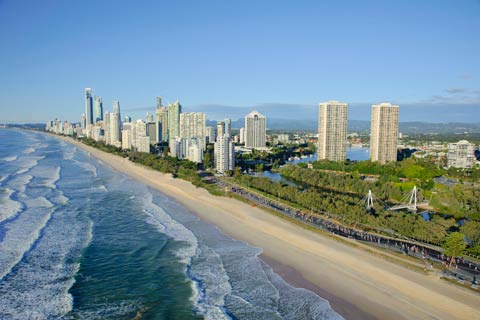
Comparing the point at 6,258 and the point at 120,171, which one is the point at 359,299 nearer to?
the point at 6,258

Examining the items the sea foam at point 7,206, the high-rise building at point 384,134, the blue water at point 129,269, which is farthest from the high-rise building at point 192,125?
the blue water at point 129,269

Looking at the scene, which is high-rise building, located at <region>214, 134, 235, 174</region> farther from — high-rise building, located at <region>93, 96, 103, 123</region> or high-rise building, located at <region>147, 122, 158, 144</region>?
high-rise building, located at <region>93, 96, 103, 123</region>

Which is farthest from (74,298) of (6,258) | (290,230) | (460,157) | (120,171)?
(460,157)

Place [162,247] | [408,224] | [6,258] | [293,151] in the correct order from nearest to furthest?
[6,258]
[162,247]
[408,224]
[293,151]

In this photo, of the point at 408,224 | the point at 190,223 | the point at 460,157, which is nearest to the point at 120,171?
the point at 190,223

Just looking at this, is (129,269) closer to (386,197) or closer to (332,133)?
(386,197)

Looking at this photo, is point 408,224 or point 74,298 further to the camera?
point 408,224

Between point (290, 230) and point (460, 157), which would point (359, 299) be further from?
point (460, 157)

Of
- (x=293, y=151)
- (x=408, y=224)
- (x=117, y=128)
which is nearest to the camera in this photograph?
(x=408, y=224)
